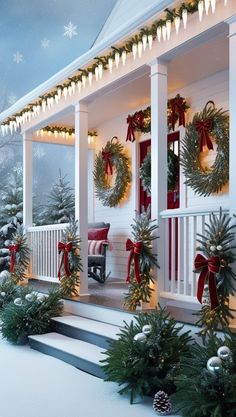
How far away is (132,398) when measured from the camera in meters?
3.29

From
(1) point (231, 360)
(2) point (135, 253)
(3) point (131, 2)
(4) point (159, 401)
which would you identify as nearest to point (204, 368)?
(1) point (231, 360)

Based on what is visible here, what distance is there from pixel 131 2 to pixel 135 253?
3.37 m

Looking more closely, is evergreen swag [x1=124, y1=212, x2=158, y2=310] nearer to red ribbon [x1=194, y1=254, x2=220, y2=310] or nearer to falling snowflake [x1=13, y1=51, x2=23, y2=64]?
red ribbon [x1=194, y1=254, x2=220, y2=310]

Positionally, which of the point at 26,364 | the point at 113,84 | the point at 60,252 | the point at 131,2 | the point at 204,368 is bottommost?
the point at 26,364

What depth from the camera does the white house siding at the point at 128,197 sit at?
18.9 ft

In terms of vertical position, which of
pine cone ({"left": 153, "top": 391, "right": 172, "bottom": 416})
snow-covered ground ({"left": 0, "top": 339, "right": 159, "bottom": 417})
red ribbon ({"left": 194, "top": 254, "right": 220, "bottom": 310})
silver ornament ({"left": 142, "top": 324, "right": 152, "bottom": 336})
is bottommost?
snow-covered ground ({"left": 0, "top": 339, "right": 159, "bottom": 417})

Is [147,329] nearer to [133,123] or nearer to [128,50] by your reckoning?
[128,50]

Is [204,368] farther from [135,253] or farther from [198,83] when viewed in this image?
[198,83]

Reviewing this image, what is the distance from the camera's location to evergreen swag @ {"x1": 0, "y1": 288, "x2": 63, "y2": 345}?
200 inches

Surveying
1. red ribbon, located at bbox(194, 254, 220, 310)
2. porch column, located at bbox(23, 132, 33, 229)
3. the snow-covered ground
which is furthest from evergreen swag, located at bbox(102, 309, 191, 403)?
porch column, located at bbox(23, 132, 33, 229)

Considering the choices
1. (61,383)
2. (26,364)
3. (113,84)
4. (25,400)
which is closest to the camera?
(25,400)

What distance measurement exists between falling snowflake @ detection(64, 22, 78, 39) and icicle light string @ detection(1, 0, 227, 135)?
6047 mm

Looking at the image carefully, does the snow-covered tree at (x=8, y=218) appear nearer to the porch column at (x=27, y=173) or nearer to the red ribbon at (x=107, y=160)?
the porch column at (x=27, y=173)

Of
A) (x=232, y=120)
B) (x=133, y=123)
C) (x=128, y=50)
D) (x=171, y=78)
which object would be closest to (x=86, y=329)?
(x=232, y=120)
